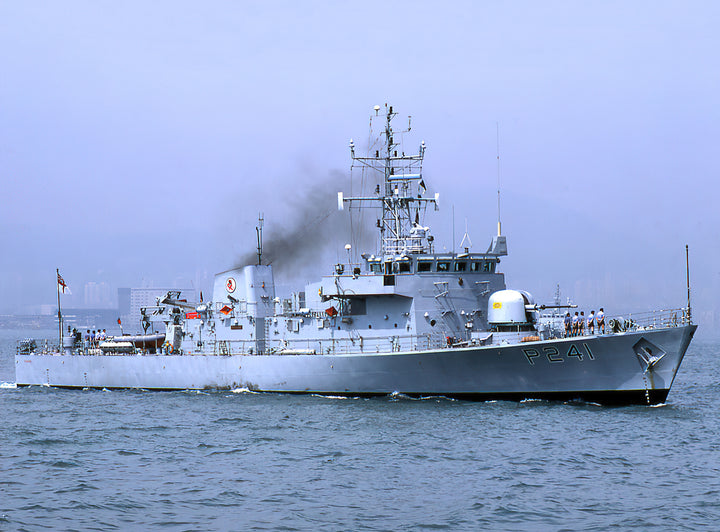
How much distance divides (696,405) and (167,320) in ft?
74.2

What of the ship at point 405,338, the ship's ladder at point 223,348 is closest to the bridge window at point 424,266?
the ship at point 405,338

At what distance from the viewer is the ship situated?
86.3 feet

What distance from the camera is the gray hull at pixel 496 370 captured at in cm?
2595

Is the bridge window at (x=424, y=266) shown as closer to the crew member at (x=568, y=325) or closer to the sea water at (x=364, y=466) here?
the sea water at (x=364, y=466)

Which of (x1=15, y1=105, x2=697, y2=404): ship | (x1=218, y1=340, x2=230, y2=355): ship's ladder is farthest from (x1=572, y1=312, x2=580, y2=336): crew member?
(x1=218, y1=340, x2=230, y2=355): ship's ladder

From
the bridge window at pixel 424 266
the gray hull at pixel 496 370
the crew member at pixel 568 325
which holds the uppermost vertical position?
the bridge window at pixel 424 266

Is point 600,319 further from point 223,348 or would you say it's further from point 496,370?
point 223,348

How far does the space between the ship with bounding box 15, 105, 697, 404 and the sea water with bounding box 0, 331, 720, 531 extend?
0.87 metres

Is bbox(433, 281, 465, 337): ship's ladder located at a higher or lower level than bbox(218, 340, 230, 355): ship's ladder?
higher

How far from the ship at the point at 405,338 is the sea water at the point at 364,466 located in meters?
0.87

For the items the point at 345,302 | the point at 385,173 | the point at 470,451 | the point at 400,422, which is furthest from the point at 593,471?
the point at 385,173

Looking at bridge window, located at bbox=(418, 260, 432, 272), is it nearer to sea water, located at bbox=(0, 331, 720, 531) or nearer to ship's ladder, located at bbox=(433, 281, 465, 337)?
ship's ladder, located at bbox=(433, 281, 465, 337)

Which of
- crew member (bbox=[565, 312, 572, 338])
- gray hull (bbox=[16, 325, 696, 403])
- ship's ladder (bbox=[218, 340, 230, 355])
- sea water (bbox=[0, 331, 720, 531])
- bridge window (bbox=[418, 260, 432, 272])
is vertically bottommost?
sea water (bbox=[0, 331, 720, 531])

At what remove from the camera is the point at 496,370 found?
27188 millimetres
